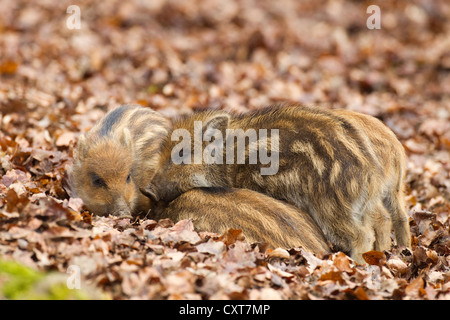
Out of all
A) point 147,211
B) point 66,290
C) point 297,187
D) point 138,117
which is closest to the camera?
point 66,290

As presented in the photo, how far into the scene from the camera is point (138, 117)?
18.9 ft

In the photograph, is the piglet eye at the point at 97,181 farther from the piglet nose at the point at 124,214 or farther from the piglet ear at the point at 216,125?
the piglet ear at the point at 216,125

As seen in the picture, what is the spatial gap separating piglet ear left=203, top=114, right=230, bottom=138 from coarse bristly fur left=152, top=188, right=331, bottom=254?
840 millimetres

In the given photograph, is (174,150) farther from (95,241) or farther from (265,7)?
(265,7)

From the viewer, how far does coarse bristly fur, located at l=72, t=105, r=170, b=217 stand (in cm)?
504

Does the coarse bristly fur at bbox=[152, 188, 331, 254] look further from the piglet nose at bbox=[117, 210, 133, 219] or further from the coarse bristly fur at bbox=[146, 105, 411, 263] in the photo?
the piglet nose at bbox=[117, 210, 133, 219]

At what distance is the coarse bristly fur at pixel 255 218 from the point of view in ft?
14.3

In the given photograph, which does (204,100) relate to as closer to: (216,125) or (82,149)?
(216,125)

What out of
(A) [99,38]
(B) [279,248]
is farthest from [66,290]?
(A) [99,38]

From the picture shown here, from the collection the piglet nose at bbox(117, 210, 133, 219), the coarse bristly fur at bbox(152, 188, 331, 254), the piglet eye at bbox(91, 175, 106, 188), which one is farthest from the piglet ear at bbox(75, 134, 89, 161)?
the coarse bristly fur at bbox(152, 188, 331, 254)

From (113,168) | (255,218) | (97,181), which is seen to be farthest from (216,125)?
(255,218)

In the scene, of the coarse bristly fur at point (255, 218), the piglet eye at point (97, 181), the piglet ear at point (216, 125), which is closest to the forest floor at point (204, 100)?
the coarse bristly fur at point (255, 218)

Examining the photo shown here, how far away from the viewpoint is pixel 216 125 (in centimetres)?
542
